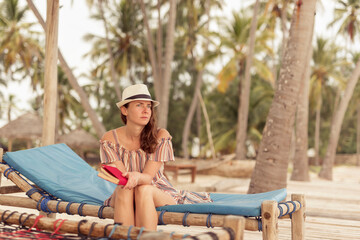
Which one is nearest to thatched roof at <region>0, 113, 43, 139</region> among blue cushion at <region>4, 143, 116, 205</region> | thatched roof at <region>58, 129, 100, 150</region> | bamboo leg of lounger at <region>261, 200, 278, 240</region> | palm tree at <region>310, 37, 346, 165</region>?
thatched roof at <region>58, 129, 100, 150</region>

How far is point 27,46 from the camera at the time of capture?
24203 mm

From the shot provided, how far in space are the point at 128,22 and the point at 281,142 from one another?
2052 cm

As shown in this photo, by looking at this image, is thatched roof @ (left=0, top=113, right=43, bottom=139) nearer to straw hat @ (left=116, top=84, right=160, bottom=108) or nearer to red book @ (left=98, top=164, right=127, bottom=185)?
straw hat @ (left=116, top=84, right=160, bottom=108)

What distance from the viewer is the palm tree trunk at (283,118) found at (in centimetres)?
591

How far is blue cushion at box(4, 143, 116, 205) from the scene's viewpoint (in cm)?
344

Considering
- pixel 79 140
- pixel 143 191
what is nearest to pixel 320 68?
pixel 79 140

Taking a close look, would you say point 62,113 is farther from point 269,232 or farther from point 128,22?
point 269,232

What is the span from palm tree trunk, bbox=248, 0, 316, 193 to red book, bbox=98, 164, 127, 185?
12.4ft

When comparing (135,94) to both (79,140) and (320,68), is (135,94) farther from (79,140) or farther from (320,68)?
(320,68)

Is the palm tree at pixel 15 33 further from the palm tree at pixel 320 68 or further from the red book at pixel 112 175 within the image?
the red book at pixel 112 175

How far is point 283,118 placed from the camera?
5.91 m

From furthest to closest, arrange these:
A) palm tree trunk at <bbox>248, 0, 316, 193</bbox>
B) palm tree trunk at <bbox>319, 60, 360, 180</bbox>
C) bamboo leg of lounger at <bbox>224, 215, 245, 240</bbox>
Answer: palm tree trunk at <bbox>319, 60, 360, 180</bbox> < palm tree trunk at <bbox>248, 0, 316, 193</bbox> < bamboo leg of lounger at <bbox>224, 215, 245, 240</bbox>

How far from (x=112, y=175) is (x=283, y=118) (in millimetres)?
4006

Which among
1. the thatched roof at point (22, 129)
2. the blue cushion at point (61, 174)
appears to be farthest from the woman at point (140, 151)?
the thatched roof at point (22, 129)
